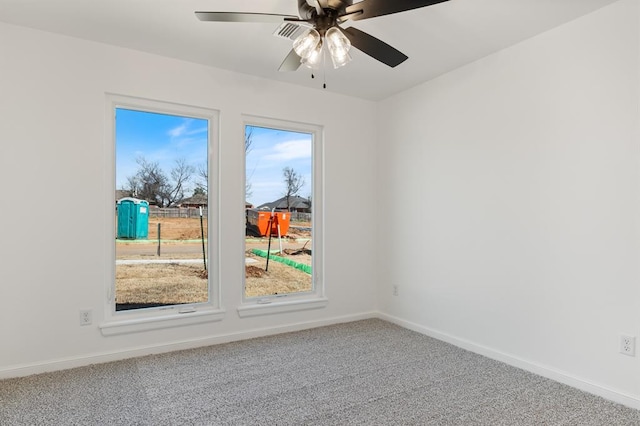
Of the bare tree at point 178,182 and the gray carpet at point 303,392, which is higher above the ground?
the bare tree at point 178,182

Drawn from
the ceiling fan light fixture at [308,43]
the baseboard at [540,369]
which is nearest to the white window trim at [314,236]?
the baseboard at [540,369]

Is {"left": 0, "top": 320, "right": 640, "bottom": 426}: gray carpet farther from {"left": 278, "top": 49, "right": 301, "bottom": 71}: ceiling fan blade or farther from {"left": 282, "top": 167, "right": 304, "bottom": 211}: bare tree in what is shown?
{"left": 278, "top": 49, "right": 301, "bottom": 71}: ceiling fan blade

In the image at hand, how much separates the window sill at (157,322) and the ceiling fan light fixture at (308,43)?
2.35 m

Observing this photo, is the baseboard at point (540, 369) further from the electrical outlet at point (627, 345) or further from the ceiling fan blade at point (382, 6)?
the ceiling fan blade at point (382, 6)

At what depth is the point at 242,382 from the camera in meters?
2.56

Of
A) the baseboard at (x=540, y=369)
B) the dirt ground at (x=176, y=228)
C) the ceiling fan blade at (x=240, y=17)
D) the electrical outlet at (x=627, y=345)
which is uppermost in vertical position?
the ceiling fan blade at (x=240, y=17)

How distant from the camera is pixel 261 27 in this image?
8.75 feet

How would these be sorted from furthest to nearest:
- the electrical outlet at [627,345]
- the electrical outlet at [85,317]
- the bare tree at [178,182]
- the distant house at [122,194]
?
the bare tree at [178,182]
the distant house at [122,194]
the electrical outlet at [85,317]
the electrical outlet at [627,345]

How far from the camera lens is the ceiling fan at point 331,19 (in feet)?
5.88

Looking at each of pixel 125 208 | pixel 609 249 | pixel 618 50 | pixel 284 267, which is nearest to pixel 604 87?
pixel 618 50

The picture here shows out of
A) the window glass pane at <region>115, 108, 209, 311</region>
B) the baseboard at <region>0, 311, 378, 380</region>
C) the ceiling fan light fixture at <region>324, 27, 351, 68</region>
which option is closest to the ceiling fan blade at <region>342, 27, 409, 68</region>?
the ceiling fan light fixture at <region>324, 27, 351, 68</region>

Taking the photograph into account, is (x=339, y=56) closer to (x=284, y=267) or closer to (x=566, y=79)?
(x=566, y=79)

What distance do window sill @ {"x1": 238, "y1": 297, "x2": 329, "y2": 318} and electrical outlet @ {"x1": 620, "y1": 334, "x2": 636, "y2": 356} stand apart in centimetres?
243

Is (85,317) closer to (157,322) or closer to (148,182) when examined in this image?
(157,322)
